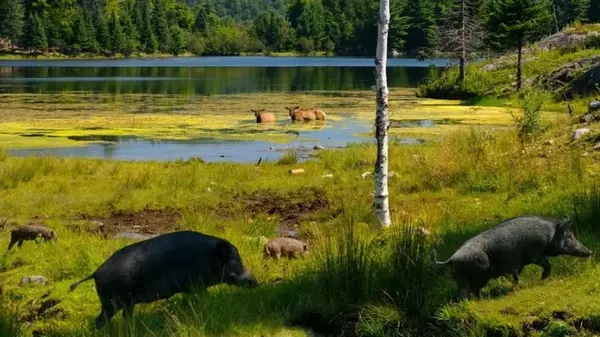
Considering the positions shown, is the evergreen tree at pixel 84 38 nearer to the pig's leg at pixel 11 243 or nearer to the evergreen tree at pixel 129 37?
the evergreen tree at pixel 129 37

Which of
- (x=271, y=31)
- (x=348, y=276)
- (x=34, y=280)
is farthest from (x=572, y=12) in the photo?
(x=271, y=31)

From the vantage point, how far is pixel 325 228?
25.9ft

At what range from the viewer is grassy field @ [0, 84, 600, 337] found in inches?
215

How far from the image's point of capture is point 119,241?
28.8 feet

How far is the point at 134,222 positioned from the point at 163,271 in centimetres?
505

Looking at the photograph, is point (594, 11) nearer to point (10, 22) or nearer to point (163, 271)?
point (163, 271)

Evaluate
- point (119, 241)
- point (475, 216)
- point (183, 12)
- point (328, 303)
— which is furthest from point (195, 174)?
point (183, 12)

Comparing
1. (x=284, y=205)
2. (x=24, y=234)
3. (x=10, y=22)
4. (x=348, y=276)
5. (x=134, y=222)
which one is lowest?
(x=134, y=222)

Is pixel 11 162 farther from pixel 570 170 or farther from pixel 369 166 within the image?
pixel 570 170

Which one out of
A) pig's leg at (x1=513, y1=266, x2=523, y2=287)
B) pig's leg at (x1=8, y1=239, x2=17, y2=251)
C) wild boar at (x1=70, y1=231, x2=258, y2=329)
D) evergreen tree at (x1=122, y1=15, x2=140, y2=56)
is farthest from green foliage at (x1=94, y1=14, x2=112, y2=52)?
pig's leg at (x1=513, y1=266, x2=523, y2=287)

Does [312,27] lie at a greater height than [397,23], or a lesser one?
greater

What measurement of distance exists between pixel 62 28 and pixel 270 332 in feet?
399

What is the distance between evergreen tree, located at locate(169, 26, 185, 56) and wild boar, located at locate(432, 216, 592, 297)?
133 meters

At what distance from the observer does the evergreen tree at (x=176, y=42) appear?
445 ft
